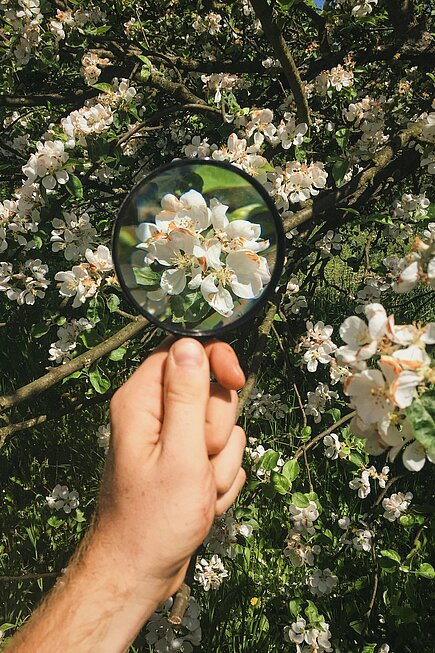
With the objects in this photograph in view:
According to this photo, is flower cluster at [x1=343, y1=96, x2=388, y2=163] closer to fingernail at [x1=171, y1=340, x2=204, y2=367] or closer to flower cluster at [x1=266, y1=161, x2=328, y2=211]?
flower cluster at [x1=266, y1=161, x2=328, y2=211]

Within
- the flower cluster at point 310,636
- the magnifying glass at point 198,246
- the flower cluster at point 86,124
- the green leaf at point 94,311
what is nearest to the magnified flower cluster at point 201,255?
the magnifying glass at point 198,246

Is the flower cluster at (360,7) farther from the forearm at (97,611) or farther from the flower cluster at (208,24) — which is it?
the forearm at (97,611)

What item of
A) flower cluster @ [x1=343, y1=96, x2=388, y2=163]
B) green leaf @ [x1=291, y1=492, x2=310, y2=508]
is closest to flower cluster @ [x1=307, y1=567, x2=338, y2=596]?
green leaf @ [x1=291, y1=492, x2=310, y2=508]

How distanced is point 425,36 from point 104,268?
2427 millimetres

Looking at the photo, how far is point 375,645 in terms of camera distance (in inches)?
97.0

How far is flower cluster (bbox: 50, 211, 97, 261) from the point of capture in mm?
2469

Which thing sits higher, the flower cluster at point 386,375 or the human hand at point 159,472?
the flower cluster at point 386,375

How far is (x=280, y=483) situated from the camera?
→ 1972 millimetres

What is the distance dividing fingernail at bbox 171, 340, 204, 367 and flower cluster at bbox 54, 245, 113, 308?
78 centimetres

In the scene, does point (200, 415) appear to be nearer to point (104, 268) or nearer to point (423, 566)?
point (104, 268)

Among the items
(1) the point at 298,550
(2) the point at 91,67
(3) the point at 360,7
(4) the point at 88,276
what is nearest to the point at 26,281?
(4) the point at 88,276

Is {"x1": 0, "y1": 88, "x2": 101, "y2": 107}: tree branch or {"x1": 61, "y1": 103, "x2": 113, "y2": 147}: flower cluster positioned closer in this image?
{"x1": 61, "y1": 103, "x2": 113, "y2": 147}: flower cluster

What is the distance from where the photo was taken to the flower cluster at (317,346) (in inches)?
110

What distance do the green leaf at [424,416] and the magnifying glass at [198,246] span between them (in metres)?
0.62
